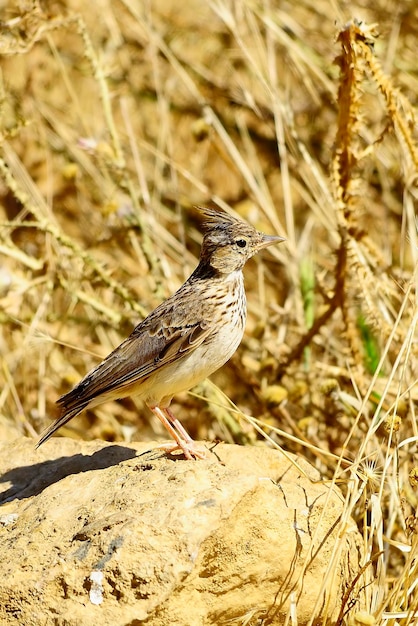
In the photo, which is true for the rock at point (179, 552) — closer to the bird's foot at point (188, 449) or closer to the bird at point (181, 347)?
the bird's foot at point (188, 449)

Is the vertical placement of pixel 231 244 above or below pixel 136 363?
above

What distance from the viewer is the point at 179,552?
323cm

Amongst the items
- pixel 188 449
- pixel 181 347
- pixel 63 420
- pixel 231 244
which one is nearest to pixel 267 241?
pixel 231 244

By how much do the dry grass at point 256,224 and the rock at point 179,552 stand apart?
8.0 inches

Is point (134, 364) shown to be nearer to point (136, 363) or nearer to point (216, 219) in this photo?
point (136, 363)

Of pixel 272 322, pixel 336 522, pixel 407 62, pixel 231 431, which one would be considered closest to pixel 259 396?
pixel 231 431

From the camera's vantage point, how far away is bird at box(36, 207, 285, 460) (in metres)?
4.24

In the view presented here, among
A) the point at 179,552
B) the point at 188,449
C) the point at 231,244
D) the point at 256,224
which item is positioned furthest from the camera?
the point at 256,224

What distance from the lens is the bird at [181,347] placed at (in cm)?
424

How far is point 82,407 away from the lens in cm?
420

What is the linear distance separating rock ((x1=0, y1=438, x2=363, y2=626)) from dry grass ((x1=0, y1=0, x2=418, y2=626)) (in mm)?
204

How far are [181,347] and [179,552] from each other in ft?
4.14

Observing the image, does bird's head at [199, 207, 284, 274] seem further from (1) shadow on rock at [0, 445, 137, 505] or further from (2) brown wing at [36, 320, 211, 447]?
(1) shadow on rock at [0, 445, 137, 505]

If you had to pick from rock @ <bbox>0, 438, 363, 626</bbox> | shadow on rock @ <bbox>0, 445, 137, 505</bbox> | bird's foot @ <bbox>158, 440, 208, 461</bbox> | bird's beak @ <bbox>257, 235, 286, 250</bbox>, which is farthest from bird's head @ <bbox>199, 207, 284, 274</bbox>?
rock @ <bbox>0, 438, 363, 626</bbox>
